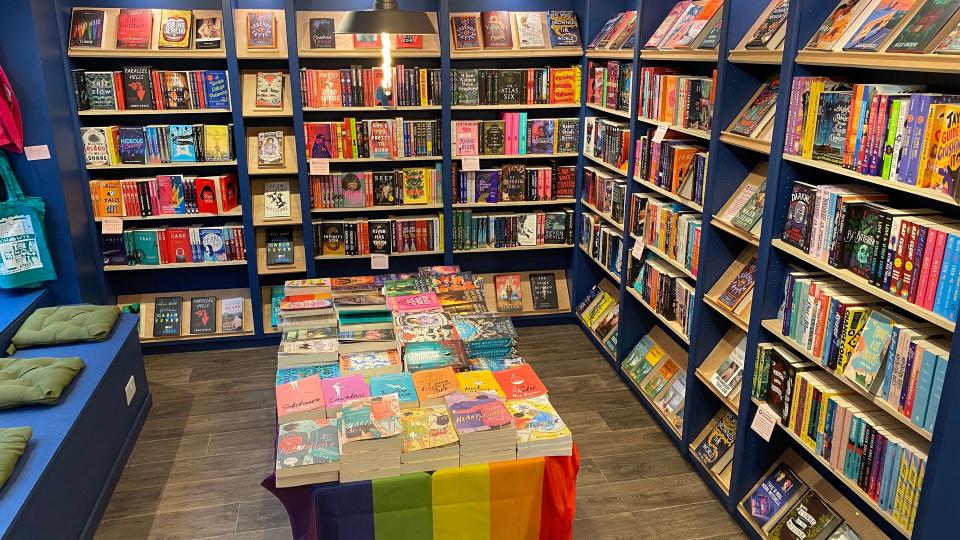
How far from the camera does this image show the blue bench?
270cm

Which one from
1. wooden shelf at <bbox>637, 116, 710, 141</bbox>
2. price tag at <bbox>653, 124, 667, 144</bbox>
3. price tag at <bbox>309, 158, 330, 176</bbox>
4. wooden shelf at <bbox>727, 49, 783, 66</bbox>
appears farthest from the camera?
price tag at <bbox>309, 158, 330, 176</bbox>

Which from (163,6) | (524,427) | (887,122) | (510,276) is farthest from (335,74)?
(887,122)

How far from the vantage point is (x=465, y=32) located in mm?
5223

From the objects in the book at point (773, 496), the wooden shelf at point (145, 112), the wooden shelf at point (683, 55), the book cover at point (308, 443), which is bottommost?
the book at point (773, 496)

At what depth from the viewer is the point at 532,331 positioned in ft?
18.9

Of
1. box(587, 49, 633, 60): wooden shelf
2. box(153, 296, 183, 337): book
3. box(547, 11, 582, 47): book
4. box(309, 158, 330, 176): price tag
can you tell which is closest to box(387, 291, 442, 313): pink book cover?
box(309, 158, 330, 176): price tag

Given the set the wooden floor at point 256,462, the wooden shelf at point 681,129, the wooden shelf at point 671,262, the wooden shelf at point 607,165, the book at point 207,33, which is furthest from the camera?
the book at point 207,33

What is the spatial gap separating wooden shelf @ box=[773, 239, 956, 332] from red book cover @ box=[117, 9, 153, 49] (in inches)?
169

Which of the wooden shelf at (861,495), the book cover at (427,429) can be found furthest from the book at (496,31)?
the wooden shelf at (861,495)

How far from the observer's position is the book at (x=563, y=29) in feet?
17.5

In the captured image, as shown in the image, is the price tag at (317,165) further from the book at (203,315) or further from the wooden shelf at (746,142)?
the wooden shelf at (746,142)

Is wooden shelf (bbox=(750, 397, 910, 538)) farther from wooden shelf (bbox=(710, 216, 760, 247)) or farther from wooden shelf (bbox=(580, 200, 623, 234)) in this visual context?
wooden shelf (bbox=(580, 200, 623, 234))

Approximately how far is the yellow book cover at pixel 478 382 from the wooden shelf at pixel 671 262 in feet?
4.47

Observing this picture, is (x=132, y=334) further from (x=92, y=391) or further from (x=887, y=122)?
(x=887, y=122)
